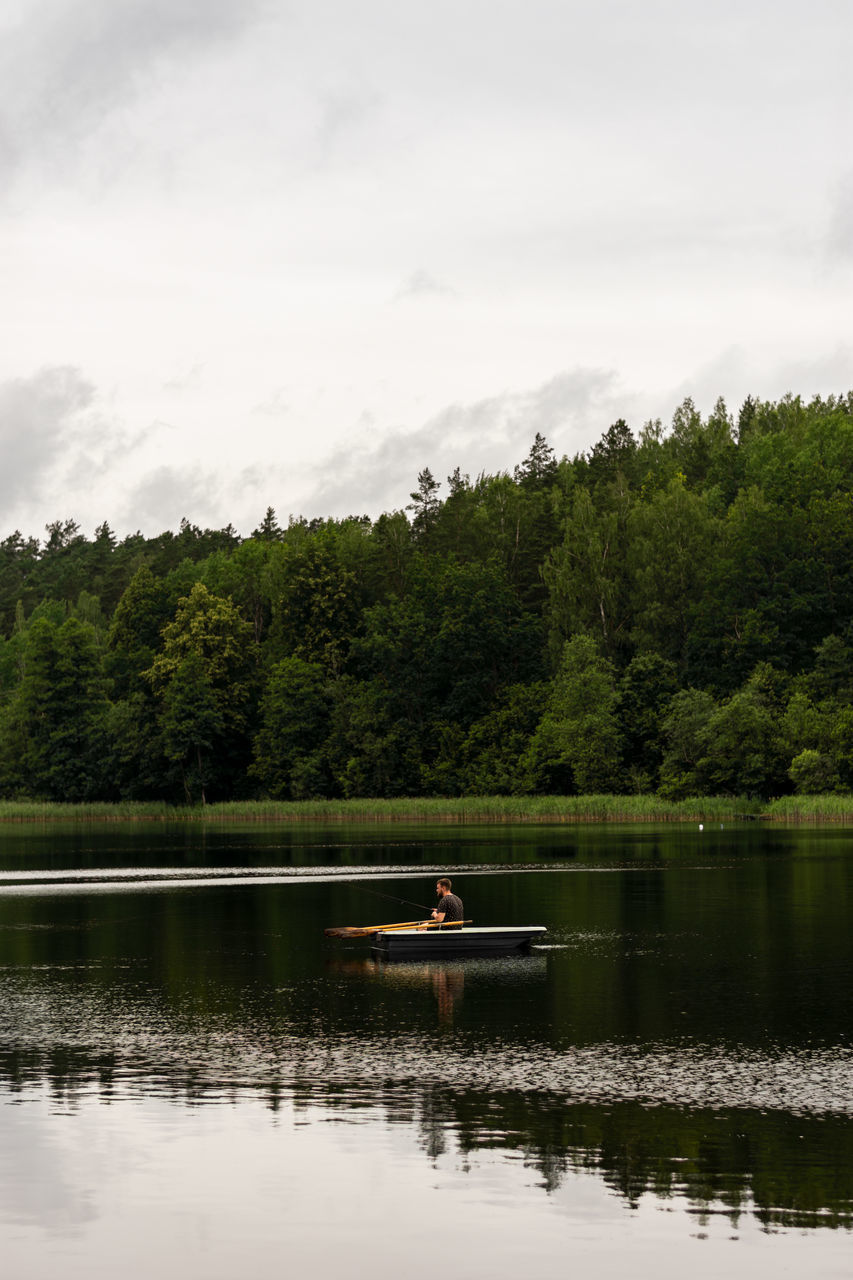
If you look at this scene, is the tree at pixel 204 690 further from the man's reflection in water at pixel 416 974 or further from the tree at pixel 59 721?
the man's reflection in water at pixel 416 974

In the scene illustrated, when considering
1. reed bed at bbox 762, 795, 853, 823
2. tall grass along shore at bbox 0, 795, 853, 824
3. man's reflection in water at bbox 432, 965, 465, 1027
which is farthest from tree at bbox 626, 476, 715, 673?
man's reflection in water at bbox 432, 965, 465, 1027

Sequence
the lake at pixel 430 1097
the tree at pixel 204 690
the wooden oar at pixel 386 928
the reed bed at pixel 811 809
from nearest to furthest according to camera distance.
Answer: the lake at pixel 430 1097 → the wooden oar at pixel 386 928 → the reed bed at pixel 811 809 → the tree at pixel 204 690

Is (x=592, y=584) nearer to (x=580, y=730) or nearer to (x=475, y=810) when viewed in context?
(x=580, y=730)

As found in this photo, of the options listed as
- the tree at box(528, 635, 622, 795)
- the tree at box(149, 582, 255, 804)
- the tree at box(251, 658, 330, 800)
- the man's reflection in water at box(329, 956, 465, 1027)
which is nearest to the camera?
the man's reflection in water at box(329, 956, 465, 1027)

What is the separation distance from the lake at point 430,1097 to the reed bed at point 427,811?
60557mm

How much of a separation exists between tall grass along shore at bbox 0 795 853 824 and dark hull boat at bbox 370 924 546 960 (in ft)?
214

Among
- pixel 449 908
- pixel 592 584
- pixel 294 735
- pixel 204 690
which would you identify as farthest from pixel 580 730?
pixel 449 908

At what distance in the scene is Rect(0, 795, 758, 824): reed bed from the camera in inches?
4126

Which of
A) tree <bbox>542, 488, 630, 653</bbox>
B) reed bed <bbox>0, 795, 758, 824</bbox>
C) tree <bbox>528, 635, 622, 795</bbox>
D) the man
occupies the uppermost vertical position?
tree <bbox>542, 488, 630, 653</bbox>

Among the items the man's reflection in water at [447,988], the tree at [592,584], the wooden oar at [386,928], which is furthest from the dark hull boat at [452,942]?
the tree at [592,584]

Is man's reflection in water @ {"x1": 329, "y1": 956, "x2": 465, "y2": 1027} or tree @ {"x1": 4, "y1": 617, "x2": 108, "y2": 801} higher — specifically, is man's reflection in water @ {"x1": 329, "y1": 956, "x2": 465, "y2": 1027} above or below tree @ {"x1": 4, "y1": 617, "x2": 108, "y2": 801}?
below

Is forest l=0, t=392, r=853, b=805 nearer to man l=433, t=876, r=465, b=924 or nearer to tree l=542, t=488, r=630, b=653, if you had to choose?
tree l=542, t=488, r=630, b=653

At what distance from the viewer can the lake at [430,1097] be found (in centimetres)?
1380

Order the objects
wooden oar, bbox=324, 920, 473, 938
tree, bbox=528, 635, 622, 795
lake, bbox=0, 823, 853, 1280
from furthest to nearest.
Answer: tree, bbox=528, 635, 622, 795 → wooden oar, bbox=324, 920, 473, 938 → lake, bbox=0, 823, 853, 1280
